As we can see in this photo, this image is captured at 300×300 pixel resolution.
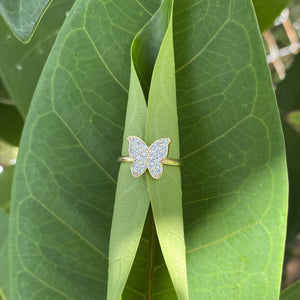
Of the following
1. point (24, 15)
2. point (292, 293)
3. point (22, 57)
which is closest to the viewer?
point (24, 15)

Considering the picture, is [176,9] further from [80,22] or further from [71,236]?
[71,236]

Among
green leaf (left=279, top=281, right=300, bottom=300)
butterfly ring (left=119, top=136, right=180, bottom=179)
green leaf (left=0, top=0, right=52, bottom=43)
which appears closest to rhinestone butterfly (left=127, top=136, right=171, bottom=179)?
butterfly ring (left=119, top=136, right=180, bottom=179)

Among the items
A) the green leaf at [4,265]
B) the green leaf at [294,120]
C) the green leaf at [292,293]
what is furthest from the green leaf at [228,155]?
the green leaf at [294,120]

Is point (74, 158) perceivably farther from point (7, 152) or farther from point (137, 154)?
point (7, 152)

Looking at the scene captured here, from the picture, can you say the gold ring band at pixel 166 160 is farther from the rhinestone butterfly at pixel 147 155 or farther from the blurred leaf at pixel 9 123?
the blurred leaf at pixel 9 123

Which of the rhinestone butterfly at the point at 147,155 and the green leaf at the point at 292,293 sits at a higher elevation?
the rhinestone butterfly at the point at 147,155

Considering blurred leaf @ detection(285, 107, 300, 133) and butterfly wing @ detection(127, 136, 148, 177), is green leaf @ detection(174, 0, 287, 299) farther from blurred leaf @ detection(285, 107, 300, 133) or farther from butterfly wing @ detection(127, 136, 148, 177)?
blurred leaf @ detection(285, 107, 300, 133)

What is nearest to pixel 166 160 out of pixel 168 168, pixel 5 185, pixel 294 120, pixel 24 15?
pixel 168 168
